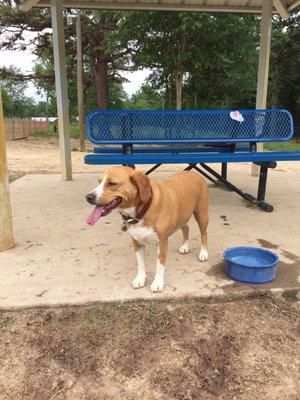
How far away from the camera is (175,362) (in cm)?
240

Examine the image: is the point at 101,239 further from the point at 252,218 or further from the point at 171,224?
the point at 252,218

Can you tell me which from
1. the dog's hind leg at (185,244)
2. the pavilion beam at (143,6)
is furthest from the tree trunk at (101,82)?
the dog's hind leg at (185,244)

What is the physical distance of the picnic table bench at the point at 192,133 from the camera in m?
5.13

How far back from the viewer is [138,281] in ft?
10.1

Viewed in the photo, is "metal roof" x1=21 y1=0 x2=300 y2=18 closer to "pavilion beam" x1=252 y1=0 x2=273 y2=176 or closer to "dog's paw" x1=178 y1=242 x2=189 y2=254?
"pavilion beam" x1=252 y1=0 x2=273 y2=176

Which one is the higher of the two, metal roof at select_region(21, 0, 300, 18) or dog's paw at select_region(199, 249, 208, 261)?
metal roof at select_region(21, 0, 300, 18)

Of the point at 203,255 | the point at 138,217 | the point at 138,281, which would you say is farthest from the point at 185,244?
the point at 138,217

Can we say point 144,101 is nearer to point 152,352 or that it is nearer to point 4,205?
point 4,205

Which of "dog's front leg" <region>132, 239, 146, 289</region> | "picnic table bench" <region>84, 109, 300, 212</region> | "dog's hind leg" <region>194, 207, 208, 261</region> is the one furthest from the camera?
"picnic table bench" <region>84, 109, 300, 212</region>

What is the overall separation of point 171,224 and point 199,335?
0.82 m

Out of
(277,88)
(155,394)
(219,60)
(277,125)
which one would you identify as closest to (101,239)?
(155,394)

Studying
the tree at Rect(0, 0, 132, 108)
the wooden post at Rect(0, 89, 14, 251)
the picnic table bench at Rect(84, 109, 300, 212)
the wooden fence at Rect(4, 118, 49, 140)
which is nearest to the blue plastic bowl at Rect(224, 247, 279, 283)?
the picnic table bench at Rect(84, 109, 300, 212)

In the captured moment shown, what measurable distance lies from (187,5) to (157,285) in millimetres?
6791

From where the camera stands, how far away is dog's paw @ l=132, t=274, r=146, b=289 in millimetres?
3049
